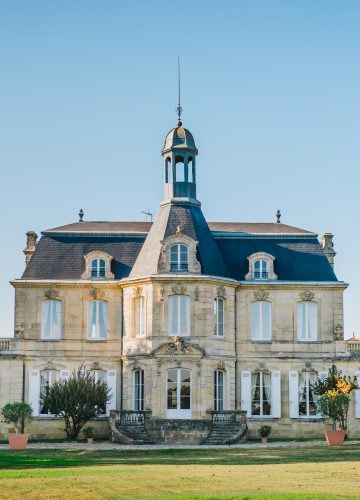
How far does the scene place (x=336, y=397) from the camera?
43156 millimetres

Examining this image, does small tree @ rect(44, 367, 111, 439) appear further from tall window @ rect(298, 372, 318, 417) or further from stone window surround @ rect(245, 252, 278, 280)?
tall window @ rect(298, 372, 318, 417)

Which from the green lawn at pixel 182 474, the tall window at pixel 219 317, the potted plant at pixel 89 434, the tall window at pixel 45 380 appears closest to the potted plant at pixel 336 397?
the tall window at pixel 219 317

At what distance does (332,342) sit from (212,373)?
6.30 meters

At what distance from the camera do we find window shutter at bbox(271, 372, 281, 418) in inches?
1900

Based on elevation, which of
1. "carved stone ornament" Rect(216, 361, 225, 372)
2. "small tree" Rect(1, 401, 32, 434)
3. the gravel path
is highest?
"carved stone ornament" Rect(216, 361, 225, 372)

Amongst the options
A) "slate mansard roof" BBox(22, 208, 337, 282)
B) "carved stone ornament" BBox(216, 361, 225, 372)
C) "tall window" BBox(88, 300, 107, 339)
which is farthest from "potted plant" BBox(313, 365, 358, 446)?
"tall window" BBox(88, 300, 107, 339)

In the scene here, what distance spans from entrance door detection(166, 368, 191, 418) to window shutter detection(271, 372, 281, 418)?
15.2 ft

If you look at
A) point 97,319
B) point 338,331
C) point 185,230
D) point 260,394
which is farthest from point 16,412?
point 338,331

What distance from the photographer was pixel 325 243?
5203 cm

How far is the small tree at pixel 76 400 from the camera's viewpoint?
1773 inches

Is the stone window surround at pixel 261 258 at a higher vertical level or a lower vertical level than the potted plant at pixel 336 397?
higher

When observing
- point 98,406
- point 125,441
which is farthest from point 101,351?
point 125,441

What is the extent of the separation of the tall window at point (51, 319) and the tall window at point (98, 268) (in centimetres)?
213

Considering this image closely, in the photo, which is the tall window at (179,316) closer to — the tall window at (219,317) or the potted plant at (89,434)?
the tall window at (219,317)
